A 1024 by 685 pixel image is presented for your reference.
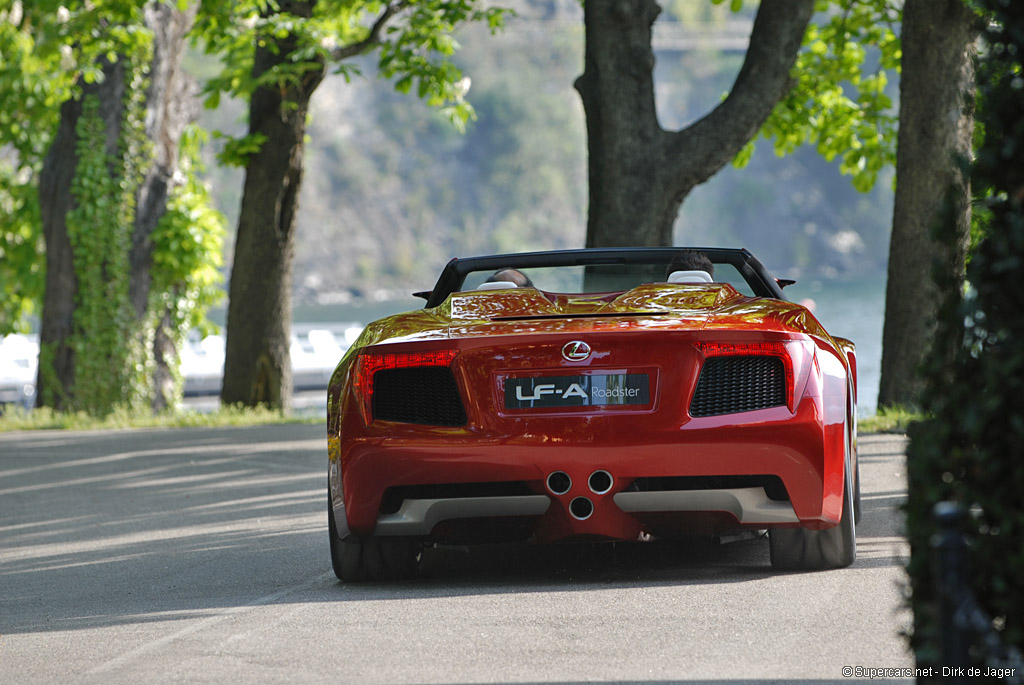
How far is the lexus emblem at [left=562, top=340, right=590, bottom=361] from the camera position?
5082 millimetres

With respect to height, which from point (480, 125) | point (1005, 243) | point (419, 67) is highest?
point (480, 125)

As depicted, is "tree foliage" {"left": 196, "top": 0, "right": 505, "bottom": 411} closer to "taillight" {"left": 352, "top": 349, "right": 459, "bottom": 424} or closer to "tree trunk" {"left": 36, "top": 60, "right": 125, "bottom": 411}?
"tree trunk" {"left": 36, "top": 60, "right": 125, "bottom": 411}

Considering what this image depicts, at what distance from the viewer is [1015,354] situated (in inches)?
95.3

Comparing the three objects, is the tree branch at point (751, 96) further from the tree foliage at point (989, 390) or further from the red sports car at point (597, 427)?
the tree foliage at point (989, 390)

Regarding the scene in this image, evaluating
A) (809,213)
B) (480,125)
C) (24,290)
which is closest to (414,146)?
(480,125)

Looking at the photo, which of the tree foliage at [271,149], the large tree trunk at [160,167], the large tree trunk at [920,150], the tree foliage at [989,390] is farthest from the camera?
the large tree trunk at [160,167]

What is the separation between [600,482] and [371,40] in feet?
45.7

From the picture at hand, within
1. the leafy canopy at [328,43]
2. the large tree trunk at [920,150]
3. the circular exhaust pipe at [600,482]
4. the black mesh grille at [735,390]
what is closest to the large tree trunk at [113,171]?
the leafy canopy at [328,43]

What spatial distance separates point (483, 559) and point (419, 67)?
484 inches

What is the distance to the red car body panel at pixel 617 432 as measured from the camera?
502 cm

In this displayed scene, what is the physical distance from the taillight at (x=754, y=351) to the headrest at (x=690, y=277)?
88 cm

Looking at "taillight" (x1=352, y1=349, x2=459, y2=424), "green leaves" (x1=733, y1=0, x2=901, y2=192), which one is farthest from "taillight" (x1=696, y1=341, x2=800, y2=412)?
"green leaves" (x1=733, y1=0, x2=901, y2=192)

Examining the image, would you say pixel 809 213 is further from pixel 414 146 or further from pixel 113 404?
pixel 113 404

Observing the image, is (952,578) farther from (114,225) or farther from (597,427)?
(114,225)
